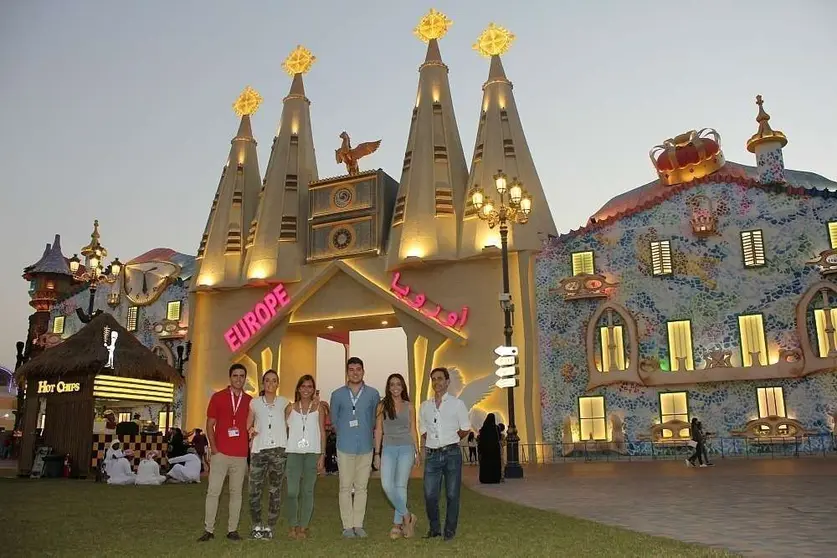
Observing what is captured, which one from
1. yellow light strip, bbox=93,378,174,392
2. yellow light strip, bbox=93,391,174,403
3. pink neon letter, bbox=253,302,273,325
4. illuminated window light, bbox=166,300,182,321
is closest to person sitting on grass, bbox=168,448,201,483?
yellow light strip, bbox=93,391,174,403

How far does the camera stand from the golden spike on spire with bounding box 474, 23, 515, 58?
32.1 metres

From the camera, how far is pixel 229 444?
8109mm

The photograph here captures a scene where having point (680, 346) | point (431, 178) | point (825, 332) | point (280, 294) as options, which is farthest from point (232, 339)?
point (825, 332)

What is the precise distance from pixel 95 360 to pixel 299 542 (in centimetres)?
1512

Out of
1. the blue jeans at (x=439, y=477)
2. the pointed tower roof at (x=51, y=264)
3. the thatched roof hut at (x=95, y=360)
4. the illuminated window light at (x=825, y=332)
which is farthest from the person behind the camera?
the pointed tower roof at (x=51, y=264)

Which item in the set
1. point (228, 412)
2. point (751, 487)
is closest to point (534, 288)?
point (751, 487)

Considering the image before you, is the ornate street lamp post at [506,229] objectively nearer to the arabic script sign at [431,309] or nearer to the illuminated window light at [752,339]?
the arabic script sign at [431,309]

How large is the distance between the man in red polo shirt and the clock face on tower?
3049cm

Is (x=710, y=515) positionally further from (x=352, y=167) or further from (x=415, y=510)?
(x=352, y=167)

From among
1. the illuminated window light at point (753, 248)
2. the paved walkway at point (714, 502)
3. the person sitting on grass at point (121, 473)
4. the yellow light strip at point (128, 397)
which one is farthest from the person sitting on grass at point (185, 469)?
the illuminated window light at point (753, 248)

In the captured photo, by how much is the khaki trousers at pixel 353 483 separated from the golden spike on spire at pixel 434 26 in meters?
28.3

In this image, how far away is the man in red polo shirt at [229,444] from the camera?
8.04m

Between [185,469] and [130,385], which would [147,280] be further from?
[185,469]

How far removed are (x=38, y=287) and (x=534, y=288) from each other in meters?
32.0
